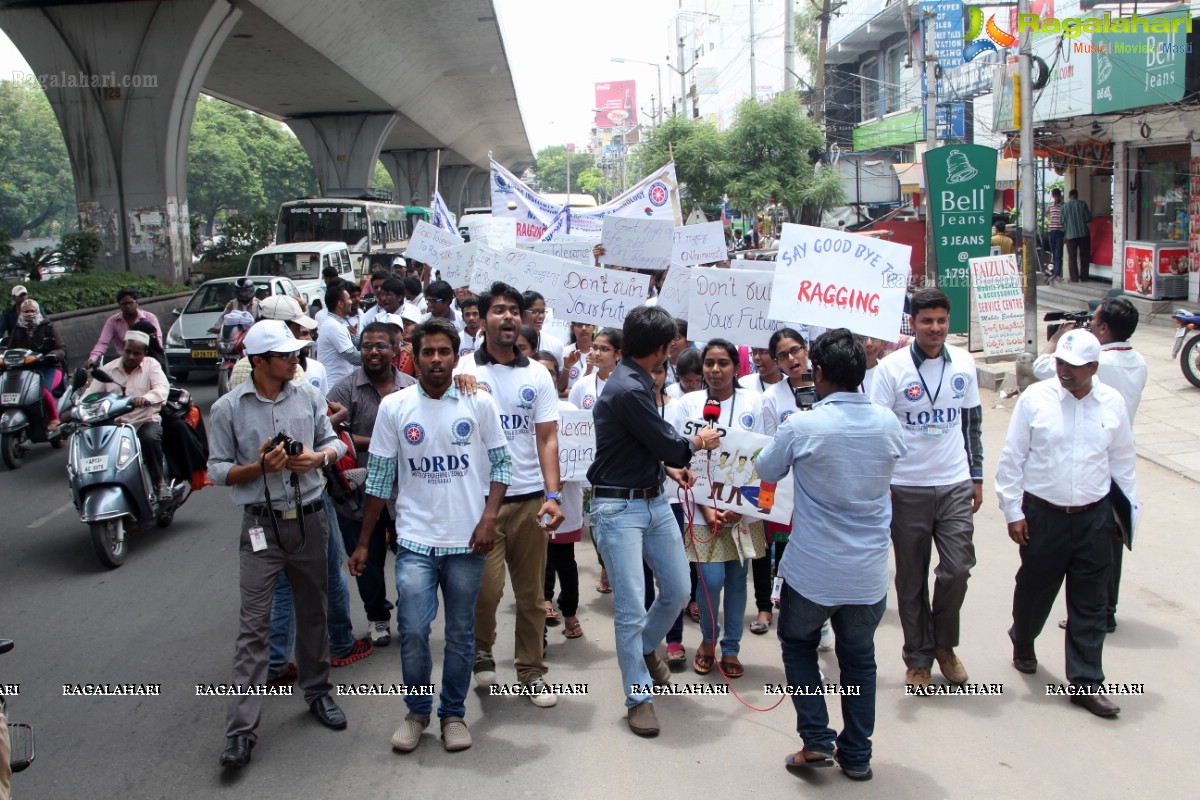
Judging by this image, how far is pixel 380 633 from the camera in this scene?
5660 mm

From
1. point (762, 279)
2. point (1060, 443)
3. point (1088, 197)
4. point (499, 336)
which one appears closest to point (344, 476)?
point (499, 336)

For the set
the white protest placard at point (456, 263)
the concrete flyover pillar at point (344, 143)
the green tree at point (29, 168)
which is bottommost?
the white protest placard at point (456, 263)

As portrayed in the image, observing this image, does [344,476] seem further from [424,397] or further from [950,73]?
[950,73]

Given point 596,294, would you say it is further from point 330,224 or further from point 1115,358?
point 330,224

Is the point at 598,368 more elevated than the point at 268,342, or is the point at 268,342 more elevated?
the point at 268,342

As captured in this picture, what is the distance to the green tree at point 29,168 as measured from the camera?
73062 mm

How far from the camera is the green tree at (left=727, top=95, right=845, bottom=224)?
1070 inches

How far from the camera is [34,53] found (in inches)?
910

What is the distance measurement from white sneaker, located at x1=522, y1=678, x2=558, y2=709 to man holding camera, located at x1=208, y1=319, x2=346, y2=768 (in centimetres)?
88

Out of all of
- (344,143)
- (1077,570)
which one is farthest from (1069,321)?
(344,143)

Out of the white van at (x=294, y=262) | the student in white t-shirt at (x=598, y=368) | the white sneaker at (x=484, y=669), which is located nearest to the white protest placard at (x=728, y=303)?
the student in white t-shirt at (x=598, y=368)

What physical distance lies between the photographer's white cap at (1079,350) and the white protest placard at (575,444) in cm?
240

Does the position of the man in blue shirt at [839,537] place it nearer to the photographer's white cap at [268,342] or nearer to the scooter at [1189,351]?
the photographer's white cap at [268,342]

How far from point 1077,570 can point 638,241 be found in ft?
19.8
